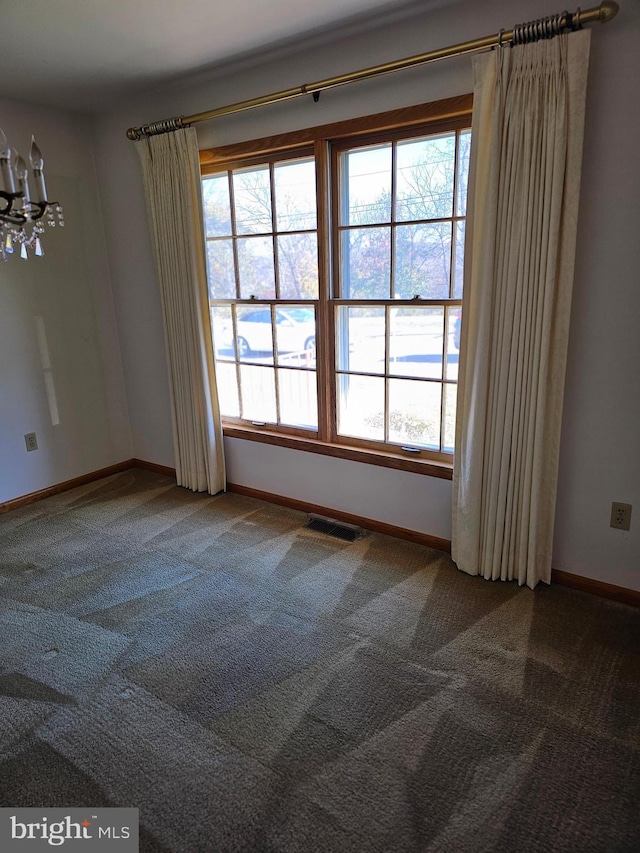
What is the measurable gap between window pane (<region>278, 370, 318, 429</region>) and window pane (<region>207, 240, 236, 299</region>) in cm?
63

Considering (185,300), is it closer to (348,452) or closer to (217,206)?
(217,206)

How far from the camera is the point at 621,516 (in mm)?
2320

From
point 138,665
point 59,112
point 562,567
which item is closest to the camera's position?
point 138,665

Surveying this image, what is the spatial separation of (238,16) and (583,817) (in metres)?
3.10

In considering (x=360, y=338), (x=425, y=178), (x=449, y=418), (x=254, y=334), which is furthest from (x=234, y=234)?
(x=449, y=418)

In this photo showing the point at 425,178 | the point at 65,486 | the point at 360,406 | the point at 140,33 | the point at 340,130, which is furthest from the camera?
the point at 65,486

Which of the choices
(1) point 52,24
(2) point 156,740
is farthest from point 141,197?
(2) point 156,740

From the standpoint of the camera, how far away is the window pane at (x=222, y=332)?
11.3 ft

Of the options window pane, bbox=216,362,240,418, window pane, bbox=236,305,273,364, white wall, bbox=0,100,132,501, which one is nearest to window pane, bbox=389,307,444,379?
window pane, bbox=236,305,273,364

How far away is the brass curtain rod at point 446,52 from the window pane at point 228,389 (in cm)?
142

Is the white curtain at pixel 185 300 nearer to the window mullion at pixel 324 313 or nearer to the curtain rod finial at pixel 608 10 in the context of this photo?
the window mullion at pixel 324 313

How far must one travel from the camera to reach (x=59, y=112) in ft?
11.4

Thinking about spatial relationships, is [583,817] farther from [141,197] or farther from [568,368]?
[141,197]

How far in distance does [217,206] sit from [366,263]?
1093 mm
